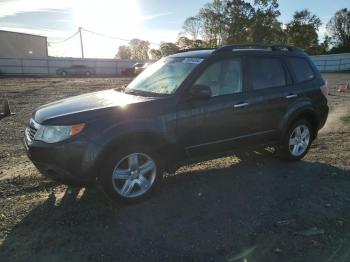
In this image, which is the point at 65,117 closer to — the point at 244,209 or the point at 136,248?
the point at 136,248

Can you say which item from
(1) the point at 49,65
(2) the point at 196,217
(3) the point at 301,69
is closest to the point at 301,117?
(3) the point at 301,69

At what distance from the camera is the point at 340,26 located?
253ft

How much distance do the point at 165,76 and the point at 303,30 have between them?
69659 millimetres

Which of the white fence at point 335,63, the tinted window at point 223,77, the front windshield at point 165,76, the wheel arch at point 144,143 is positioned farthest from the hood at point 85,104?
the white fence at point 335,63

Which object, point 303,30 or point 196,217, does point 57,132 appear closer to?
point 196,217

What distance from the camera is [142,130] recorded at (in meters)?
4.46

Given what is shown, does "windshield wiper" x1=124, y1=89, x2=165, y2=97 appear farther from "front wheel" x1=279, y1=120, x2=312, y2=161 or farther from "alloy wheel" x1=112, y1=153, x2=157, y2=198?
"front wheel" x1=279, y1=120, x2=312, y2=161

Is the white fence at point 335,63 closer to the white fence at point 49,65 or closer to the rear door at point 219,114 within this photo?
the white fence at point 49,65

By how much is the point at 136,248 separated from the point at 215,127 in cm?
212

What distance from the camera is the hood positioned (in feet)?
14.8

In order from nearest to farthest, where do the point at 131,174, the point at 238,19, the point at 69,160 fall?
the point at 69,160 < the point at 131,174 < the point at 238,19

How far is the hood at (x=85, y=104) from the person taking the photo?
4496 mm

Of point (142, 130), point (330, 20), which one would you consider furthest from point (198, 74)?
point (330, 20)

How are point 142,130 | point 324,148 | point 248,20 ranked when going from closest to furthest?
point 142,130 < point 324,148 < point 248,20
